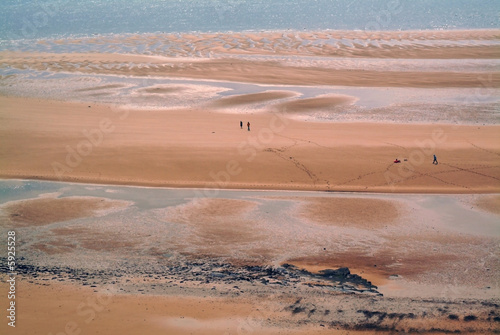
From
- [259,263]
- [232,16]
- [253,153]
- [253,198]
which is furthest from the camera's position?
[232,16]

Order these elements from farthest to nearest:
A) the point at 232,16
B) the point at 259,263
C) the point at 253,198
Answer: the point at 232,16
the point at 253,198
the point at 259,263

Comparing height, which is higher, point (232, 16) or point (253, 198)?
point (232, 16)

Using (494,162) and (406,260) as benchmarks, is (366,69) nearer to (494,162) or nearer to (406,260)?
(494,162)

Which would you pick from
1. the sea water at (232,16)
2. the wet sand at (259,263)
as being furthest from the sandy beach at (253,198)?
the sea water at (232,16)

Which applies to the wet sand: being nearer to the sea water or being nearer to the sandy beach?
the sandy beach

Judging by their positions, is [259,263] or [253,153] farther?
[253,153]

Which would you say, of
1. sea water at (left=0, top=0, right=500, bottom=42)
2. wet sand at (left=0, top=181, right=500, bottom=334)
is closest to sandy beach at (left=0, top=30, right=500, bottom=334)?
wet sand at (left=0, top=181, right=500, bottom=334)

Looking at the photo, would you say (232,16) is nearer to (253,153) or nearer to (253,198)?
(253,153)

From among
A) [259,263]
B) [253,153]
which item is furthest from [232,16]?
[259,263]

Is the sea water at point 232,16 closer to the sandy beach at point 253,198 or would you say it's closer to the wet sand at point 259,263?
the sandy beach at point 253,198
